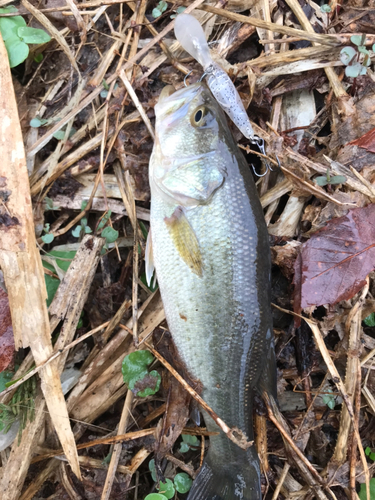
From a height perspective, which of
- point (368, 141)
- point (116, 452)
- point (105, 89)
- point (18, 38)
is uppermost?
point (18, 38)

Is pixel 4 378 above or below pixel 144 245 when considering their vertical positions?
below

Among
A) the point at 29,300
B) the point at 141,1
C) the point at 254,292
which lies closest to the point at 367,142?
the point at 254,292

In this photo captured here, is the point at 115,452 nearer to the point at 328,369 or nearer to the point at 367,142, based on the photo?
the point at 328,369

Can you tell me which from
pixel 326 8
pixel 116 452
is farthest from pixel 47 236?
pixel 326 8

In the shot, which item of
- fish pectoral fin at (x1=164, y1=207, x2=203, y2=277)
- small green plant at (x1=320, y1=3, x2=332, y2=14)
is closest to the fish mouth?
fish pectoral fin at (x1=164, y1=207, x2=203, y2=277)

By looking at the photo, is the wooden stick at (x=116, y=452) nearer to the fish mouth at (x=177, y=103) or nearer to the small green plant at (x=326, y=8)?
the fish mouth at (x=177, y=103)

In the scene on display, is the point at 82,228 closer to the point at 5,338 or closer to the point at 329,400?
the point at 5,338
